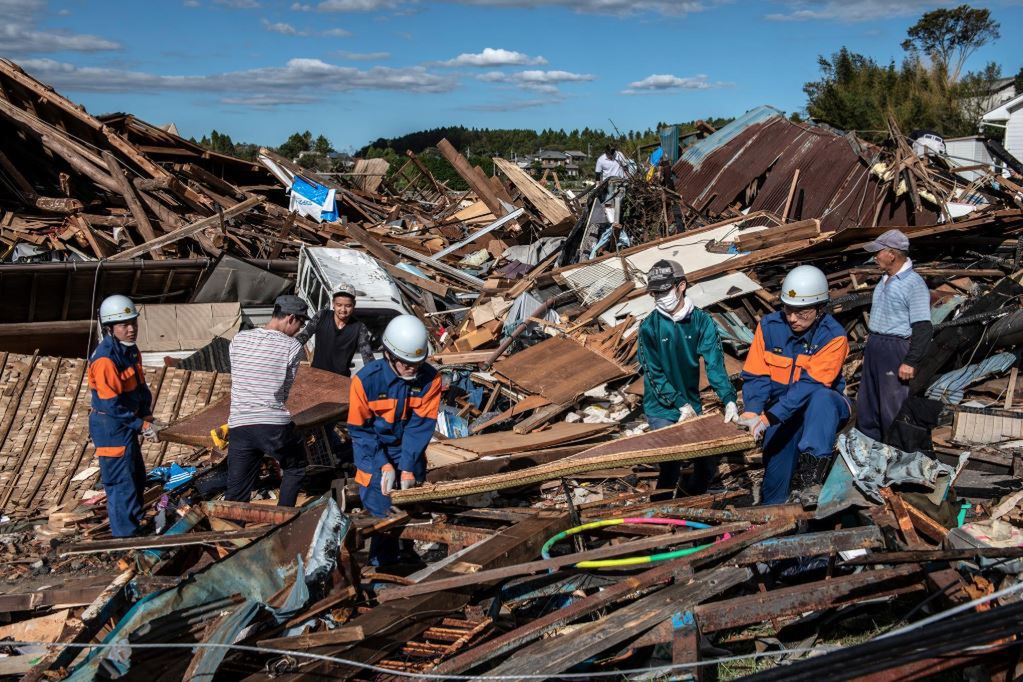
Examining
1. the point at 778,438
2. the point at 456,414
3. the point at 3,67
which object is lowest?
the point at 456,414

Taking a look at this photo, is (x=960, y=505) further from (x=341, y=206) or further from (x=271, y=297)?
(x=341, y=206)

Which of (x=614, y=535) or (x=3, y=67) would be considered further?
(x=3, y=67)

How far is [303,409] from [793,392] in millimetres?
3535

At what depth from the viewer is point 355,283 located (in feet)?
34.8

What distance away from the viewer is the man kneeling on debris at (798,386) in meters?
4.83

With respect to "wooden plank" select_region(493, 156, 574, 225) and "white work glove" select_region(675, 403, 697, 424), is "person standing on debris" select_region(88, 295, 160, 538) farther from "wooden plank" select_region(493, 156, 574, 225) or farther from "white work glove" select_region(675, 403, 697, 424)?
"wooden plank" select_region(493, 156, 574, 225)

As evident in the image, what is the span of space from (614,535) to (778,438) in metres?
1.31

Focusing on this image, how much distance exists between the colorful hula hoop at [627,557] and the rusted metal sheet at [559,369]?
3666mm

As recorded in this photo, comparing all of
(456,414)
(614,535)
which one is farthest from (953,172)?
(614,535)

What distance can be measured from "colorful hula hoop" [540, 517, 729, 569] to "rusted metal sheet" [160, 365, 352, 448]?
9.40 ft

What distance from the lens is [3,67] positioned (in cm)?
1285

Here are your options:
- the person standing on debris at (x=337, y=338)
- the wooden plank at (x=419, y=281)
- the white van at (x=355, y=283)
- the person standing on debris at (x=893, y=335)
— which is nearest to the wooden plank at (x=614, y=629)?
the person standing on debris at (x=893, y=335)

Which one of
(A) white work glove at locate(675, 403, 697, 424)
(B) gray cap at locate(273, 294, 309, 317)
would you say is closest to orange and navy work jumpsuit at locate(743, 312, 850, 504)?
(A) white work glove at locate(675, 403, 697, 424)

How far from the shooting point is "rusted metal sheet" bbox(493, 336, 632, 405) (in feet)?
26.3
